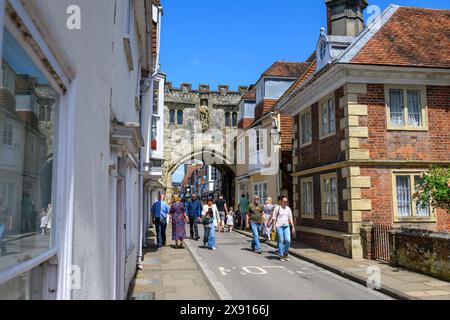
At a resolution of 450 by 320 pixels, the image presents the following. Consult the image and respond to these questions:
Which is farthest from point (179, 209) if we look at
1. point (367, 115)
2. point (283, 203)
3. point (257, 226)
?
point (367, 115)

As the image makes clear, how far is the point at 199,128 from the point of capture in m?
37.7

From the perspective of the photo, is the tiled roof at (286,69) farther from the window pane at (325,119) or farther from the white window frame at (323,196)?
the white window frame at (323,196)

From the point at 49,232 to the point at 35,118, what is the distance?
71 cm

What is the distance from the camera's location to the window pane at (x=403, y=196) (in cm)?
1238

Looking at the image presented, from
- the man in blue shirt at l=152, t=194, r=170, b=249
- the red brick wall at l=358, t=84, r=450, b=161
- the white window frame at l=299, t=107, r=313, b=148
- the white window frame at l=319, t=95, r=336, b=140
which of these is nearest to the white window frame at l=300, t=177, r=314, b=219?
the white window frame at l=299, t=107, r=313, b=148

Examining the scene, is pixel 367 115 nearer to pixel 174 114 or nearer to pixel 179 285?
pixel 179 285

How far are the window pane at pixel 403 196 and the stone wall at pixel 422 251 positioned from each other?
221 cm

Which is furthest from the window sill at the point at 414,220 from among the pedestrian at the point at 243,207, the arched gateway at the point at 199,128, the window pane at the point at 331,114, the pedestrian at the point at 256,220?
Answer: the arched gateway at the point at 199,128

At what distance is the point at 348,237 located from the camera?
39.5 ft

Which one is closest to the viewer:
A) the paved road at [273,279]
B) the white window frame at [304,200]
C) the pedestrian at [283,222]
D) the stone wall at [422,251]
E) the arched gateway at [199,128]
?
the paved road at [273,279]

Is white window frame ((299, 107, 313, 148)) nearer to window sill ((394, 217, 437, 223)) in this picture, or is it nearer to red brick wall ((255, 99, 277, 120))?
window sill ((394, 217, 437, 223))

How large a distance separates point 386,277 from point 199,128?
29.8m

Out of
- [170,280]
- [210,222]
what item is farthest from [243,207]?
[170,280]

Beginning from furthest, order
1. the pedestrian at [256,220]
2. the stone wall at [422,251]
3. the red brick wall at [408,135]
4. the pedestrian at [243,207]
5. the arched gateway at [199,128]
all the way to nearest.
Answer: the arched gateway at [199,128], the pedestrian at [243,207], the pedestrian at [256,220], the red brick wall at [408,135], the stone wall at [422,251]
